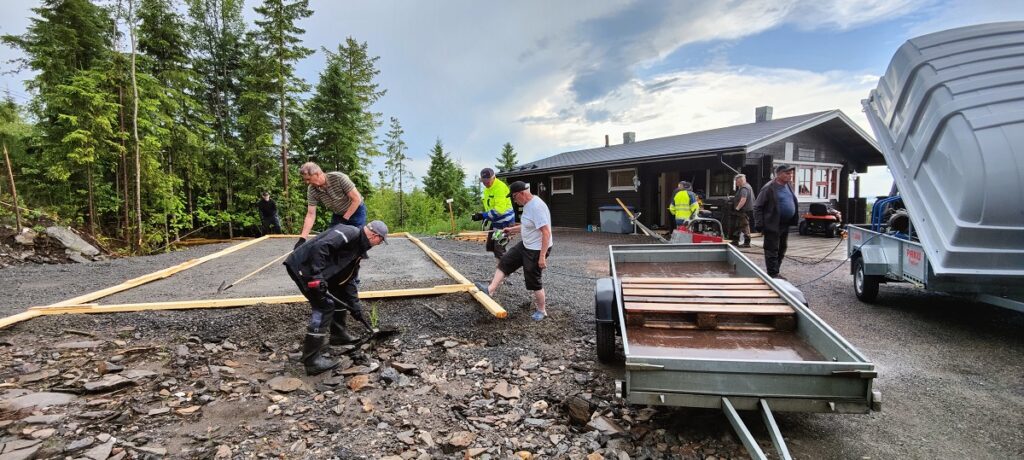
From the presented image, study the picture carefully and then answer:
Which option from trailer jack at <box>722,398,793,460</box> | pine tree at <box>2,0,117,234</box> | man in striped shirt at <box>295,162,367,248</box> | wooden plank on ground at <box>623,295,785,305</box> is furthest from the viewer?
pine tree at <box>2,0,117,234</box>

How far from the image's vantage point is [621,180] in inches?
594

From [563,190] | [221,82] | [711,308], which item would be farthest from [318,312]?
[221,82]

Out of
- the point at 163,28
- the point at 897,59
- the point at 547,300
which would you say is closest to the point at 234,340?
the point at 547,300

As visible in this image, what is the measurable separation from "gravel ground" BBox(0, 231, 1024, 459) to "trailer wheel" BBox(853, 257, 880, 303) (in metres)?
0.16

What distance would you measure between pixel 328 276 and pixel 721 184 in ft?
40.0

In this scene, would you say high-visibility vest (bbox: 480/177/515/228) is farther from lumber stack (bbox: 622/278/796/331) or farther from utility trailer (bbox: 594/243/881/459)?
lumber stack (bbox: 622/278/796/331)

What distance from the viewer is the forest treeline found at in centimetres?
1161

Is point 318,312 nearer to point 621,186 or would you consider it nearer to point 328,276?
point 328,276

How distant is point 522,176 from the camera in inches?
773

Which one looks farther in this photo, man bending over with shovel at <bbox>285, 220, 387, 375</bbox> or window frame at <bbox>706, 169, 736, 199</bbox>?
window frame at <bbox>706, 169, 736, 199</bbox>

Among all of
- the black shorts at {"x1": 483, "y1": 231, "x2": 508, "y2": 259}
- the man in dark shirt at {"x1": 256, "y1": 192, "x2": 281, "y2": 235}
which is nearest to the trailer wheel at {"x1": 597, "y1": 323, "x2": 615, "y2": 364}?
the black shorts at {"x1": 483, "y1": 231, "x2": 508, "y2": 259}

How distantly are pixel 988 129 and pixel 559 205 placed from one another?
14.5 m

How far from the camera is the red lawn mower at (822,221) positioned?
11914 millimetres

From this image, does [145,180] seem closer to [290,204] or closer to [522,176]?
[290,204]
